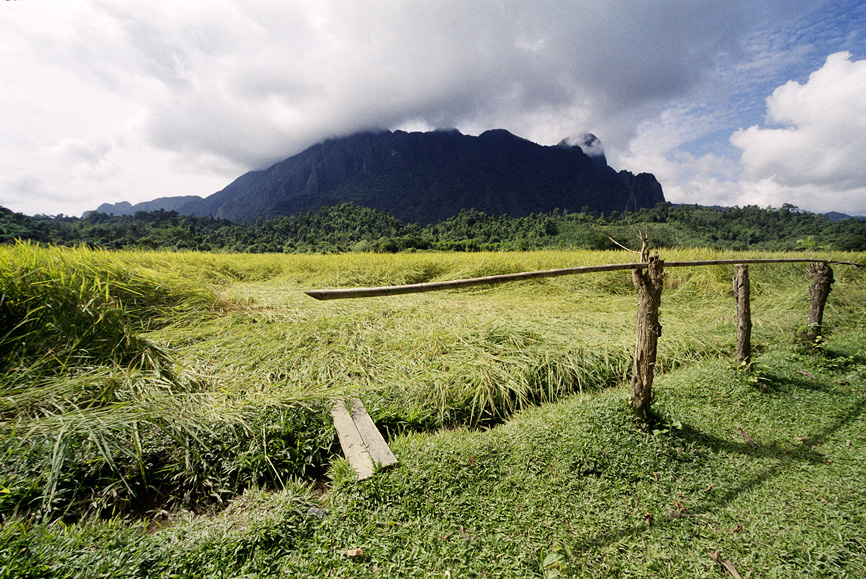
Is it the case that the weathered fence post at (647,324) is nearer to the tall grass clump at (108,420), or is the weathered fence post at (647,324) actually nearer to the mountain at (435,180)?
the tall grass clump at (108,420)

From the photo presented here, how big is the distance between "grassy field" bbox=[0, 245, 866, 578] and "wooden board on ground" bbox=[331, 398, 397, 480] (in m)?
0.09

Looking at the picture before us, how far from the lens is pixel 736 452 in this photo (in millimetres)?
1711

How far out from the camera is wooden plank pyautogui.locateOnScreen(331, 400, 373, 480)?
1.48 meters

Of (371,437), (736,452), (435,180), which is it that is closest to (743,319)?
(736,452)

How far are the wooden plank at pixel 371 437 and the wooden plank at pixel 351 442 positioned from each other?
0.02 metres

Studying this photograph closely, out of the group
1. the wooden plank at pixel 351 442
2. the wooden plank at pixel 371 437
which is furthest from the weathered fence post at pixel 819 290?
the wooden plank at pixel 351 442

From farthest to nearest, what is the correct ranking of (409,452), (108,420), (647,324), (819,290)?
1. (819,290)
2. (647,324)
3. (409,452)
4. (108,420)

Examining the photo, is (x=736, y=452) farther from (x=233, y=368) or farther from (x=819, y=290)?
(x=233, y=368)

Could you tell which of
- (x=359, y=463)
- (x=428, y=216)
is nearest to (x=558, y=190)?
(x=428, y=216)

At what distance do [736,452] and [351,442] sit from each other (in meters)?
2.06

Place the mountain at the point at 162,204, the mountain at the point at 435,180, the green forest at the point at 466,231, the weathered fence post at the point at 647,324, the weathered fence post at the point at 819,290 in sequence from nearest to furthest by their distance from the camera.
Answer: the weathered fence post at the point at 647,324
the weathered fence post at the point at 819,290
the green forest at the point at 466,231
the mountain at the point at 435,180
the mountain at the point at 162,204

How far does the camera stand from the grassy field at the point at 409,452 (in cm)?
114

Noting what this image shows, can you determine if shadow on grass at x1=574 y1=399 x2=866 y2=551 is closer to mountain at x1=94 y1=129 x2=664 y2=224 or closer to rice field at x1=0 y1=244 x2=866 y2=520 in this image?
rice field at x1=0 y1=244 x2=866 y2=520

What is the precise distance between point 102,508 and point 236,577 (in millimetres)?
728
